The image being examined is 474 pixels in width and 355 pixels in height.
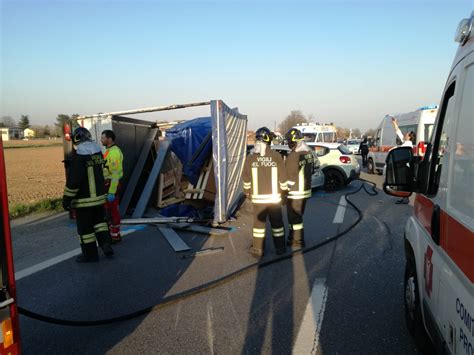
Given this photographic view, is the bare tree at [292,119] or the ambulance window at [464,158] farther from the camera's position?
the bare tree at [292,119]

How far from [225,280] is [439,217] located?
9.41 ft

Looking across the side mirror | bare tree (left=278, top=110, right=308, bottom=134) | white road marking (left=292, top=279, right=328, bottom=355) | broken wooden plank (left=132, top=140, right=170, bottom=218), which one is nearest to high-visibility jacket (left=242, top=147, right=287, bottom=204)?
white road marking (left=292, top=279, right=328, bottom=355)

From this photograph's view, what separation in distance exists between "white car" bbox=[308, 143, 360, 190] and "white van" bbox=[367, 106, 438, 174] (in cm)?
214

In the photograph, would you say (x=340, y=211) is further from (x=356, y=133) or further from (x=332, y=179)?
(x=356, y=133)

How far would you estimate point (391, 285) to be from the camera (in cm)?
431

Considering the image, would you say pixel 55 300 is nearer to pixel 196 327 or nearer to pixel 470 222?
pixel 196 327

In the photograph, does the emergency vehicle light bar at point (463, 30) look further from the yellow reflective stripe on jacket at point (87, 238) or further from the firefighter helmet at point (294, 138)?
the yellow reflective stripe on jacket at point (87, 238)

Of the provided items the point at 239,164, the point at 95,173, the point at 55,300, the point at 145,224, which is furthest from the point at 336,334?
the point at 239,164

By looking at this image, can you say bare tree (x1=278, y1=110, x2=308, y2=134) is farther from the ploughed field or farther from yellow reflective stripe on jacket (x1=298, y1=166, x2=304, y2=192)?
yellow reflective stripe on jacket (x1=298, y1=166, x2=304, y2=192)

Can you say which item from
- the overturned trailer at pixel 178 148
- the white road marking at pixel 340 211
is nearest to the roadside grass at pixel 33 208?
the overturned trailer at pixel 178 148

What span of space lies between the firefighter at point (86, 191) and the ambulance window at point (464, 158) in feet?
14.6

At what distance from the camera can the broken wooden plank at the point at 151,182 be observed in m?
8.17

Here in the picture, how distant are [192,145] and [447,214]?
24.4ft

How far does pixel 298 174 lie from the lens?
229 inches
